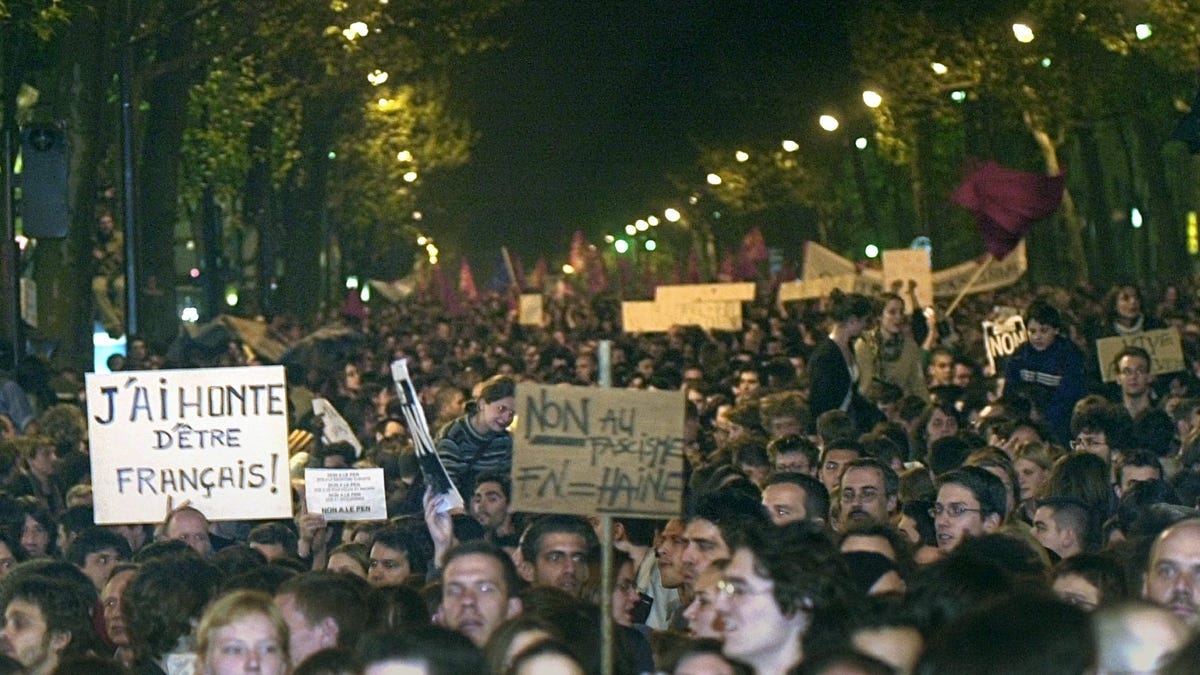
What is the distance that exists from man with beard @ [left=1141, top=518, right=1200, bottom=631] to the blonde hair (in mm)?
2575

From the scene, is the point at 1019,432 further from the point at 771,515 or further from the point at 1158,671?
the point at 1158,671

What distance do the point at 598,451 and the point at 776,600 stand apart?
1.48m

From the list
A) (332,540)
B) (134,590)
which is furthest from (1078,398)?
(134,590)

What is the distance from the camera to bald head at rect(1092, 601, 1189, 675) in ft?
19.4

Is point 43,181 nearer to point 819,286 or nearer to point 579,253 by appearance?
point 819,286

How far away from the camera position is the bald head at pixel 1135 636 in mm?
5922

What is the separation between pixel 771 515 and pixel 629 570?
0.72 m

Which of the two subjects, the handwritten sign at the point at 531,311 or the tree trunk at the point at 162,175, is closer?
the tree trunk at the point at 162,175

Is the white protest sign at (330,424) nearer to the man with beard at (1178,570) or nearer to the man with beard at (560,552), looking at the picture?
the man with beard at (560,552)

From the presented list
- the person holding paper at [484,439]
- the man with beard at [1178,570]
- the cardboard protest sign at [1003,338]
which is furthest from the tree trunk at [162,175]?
the man with beard at [1178,570]

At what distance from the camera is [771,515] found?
1109 centimetres

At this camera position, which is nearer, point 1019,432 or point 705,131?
point 1019,432

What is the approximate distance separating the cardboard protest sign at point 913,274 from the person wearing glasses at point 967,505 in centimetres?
1841

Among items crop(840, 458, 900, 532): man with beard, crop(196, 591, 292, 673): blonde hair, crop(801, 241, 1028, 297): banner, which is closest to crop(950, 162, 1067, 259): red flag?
crop(801, 241, 1028, 297): banner
